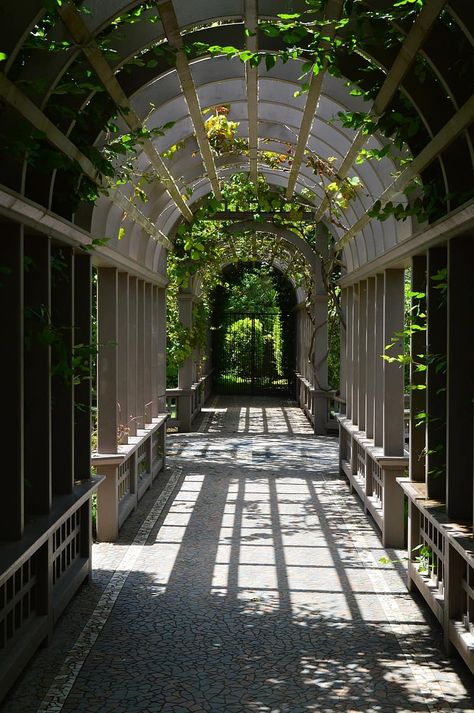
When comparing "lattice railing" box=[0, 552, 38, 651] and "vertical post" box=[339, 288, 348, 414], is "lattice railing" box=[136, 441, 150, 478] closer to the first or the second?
"vertical post" box=[339, 288, 348, 414]

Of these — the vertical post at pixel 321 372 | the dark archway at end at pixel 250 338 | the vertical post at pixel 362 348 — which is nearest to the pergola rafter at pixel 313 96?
the vertical post at pixel 362 348

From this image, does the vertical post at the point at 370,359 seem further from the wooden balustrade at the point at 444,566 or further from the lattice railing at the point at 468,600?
the lattice railing at the point at 468,600

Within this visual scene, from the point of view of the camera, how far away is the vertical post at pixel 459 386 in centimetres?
527

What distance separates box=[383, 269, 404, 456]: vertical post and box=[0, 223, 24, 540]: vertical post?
158 inches

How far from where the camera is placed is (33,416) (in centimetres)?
560

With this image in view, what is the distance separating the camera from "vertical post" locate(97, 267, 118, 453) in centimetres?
813

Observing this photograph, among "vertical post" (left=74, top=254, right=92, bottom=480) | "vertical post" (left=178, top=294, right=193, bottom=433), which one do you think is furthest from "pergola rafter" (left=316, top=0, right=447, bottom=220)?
"vertical post" (left=178, top=294, right=193, bottom=433)

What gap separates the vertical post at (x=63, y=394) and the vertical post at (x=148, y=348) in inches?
181

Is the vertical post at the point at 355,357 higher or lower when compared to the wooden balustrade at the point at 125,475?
higher

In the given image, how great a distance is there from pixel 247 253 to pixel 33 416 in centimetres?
1653

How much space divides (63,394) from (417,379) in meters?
2.60

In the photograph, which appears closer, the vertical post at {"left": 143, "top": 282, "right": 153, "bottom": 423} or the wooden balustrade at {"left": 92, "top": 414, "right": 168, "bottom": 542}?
the wooden balustrade at {"left": 92, "top": 414, "right": 168, "bottom": 542}

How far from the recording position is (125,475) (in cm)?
902

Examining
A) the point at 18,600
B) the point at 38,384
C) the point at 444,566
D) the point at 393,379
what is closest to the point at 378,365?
the point at 393,379
